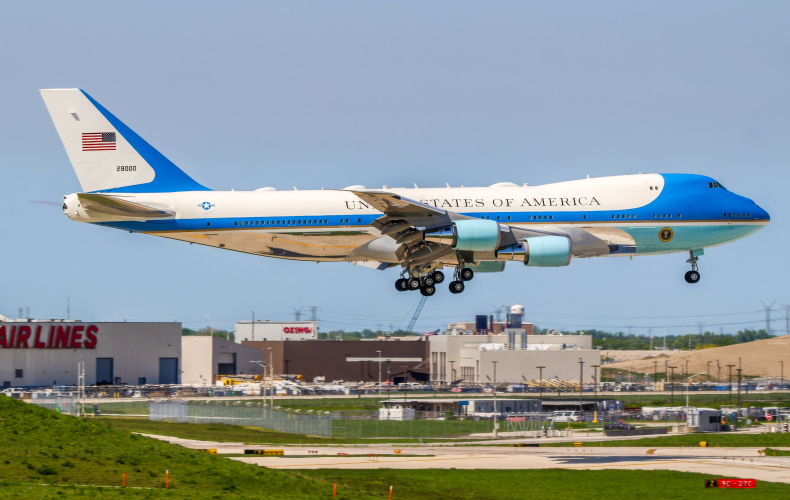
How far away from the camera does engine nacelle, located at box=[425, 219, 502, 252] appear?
52094mm

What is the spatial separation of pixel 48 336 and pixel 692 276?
7358 cm

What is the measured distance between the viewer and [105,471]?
3809 centimetres

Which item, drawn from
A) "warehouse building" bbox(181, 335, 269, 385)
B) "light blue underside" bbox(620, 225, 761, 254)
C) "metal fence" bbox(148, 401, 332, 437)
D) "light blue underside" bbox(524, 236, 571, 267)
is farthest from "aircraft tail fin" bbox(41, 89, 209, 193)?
"warehouse building" bbox(181, 335, 269, 385)

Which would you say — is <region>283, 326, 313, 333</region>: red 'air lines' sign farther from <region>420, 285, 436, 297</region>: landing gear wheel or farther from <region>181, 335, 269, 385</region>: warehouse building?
<region>420, 285, 436, 297</region>: landing gear wheel

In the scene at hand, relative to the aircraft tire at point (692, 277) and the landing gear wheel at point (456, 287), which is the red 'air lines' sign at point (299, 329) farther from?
the aircraft tire at point (692, 277)

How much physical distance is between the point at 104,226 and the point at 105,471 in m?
20.4

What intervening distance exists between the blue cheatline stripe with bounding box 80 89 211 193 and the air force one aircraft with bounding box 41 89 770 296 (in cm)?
7

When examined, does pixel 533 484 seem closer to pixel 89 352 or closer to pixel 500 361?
pixel 89 352

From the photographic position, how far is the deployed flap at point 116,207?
2036 inches

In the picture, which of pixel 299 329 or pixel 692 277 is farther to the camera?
pixel 299 329

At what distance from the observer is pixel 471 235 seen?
171ft

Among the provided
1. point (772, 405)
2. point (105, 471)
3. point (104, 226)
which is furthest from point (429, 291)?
point (772, 405)

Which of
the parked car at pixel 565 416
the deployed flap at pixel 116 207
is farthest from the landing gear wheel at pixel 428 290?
the parked car at pixel 565 416

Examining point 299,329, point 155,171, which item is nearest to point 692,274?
point 155,171
